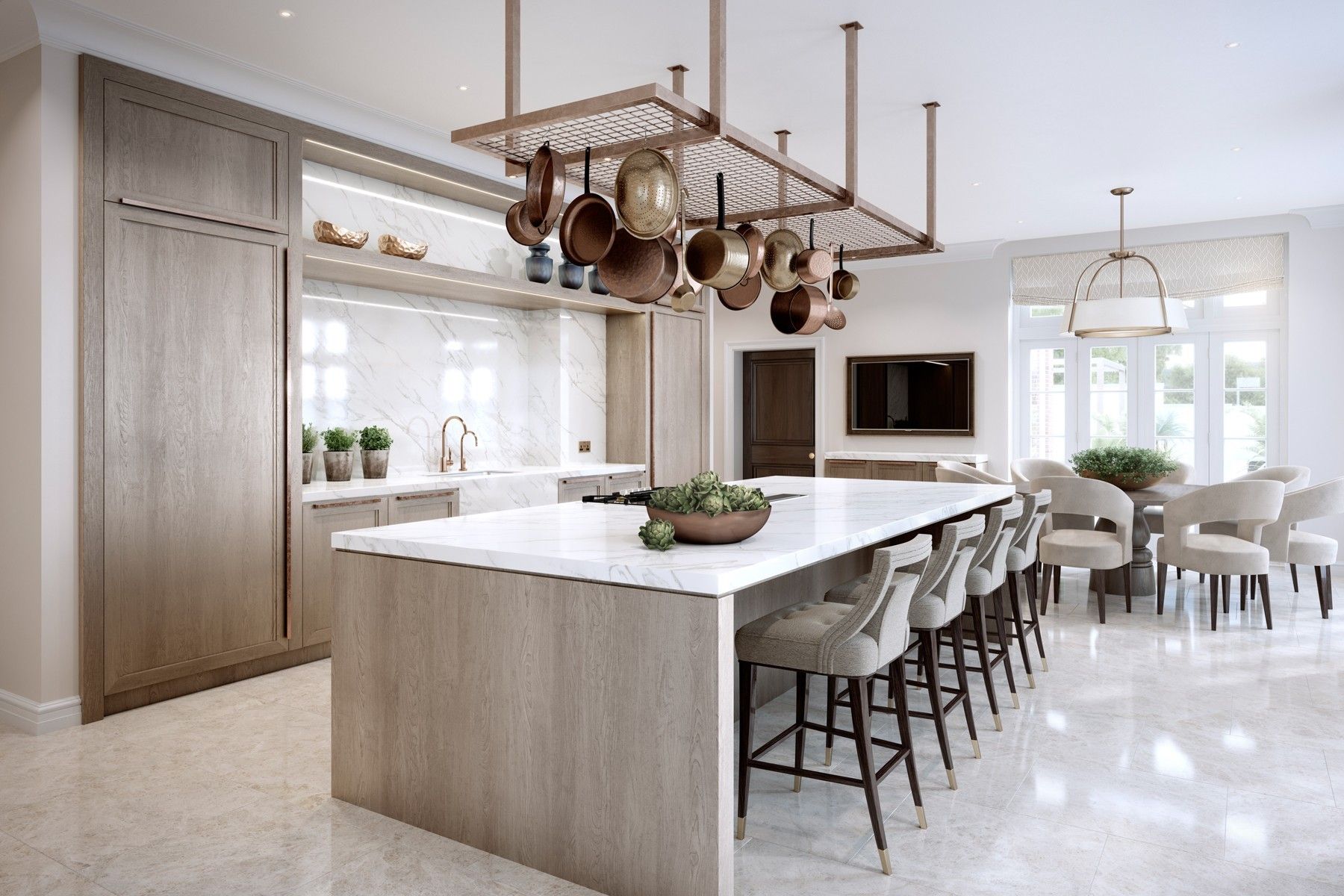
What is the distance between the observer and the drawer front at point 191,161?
11.8 feet

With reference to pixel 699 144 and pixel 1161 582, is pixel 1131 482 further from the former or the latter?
pixel 699 144

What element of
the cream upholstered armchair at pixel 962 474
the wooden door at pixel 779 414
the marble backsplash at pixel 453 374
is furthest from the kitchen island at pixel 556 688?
the wooden door at pixel 779 414

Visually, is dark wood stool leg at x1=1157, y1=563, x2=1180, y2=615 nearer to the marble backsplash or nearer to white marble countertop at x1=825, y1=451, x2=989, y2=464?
white marble countertop at x1=825, y1=451, x2=989, y2=464

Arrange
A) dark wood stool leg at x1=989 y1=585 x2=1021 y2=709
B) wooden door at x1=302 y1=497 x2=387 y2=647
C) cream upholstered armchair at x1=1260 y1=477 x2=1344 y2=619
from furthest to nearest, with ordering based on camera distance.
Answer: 1. cream upholstered armchair at x1=1260 y1=477 x2=1344 y2=619
2. wooden door at x1=302 y1=497 x2=387 y2=647
3. dark wood stool leg at x1=989 y1=585 x2=1021 y2=709

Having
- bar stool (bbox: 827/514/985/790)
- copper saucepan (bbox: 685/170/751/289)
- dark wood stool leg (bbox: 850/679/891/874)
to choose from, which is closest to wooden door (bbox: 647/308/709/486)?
copper saucepan (bbox: 685/170/751/289)

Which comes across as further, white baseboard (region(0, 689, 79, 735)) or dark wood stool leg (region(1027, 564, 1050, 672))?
dark wood stool leg (region(1027, 564, 1050, 672))

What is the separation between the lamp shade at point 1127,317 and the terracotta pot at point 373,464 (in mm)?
4504

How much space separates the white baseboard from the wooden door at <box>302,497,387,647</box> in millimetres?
968

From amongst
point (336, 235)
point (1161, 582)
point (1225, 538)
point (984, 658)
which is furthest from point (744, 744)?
point (1225, 538)

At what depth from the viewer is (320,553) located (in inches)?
173

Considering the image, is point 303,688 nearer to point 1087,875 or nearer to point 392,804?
point 392,804

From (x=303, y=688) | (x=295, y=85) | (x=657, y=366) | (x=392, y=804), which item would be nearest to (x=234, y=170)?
(x=295, y=85)

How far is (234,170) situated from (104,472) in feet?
4.71

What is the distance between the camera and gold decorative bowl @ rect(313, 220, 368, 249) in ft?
14.4
